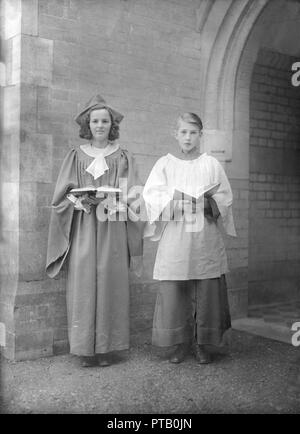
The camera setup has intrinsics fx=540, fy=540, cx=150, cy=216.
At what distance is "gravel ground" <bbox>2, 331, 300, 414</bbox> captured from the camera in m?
3.54

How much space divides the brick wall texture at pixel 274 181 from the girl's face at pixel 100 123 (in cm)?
257

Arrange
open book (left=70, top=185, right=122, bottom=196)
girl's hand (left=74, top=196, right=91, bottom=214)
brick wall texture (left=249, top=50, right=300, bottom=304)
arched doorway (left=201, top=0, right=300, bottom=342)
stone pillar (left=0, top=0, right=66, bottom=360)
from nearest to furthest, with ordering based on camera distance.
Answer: open book (left=70, top=185, right=122, bottom=196) < girl's hand (left=74, top=196, right=91, bottom=214) < stone pillar (left=0, top=0, right=66, bottom=360) < arched doorway (left=201, top=0, right=300, bottom=342) < brick wall texture (left=249, top=50, right=300, bottom=304)

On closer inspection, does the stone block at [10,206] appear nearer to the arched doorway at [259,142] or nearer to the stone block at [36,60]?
the stone block at [36,60]

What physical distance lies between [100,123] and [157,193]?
707 mm

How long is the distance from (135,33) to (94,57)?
1.70 feet

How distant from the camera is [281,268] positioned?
668cm

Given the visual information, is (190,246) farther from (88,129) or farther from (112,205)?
(88,129)

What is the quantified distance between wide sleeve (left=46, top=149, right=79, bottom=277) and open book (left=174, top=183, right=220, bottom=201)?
2.60 feet

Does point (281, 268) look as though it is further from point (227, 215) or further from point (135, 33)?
point (135, 33)

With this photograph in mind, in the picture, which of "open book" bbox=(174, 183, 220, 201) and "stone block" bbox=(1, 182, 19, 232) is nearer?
"open book" bbox=(174, 183, 220, 201)

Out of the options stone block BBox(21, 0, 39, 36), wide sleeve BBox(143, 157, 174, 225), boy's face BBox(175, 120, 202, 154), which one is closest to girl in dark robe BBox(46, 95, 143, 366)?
wide sleeve BBox(143, 157, 174, 225)

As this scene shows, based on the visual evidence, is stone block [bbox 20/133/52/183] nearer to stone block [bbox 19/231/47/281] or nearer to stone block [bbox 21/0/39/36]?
stone block [bbox 19/231/47/281]

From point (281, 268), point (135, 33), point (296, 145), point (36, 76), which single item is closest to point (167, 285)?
point (36, 76)
